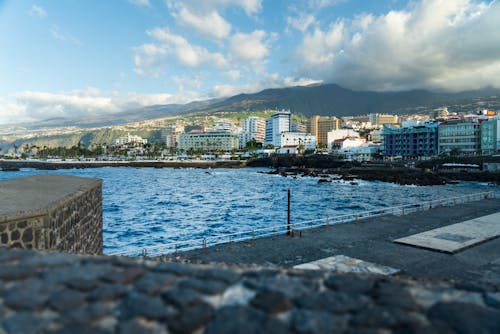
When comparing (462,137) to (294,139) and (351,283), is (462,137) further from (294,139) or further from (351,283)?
(351,283)

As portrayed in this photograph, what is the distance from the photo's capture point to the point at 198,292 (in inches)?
119

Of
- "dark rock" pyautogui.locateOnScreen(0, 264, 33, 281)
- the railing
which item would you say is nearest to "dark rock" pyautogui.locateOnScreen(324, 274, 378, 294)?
"dark rock" pyautogui.locateOnScreen(0, 264, 33, 281)

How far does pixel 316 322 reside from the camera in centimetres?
265

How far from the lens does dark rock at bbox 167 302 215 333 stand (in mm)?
2539

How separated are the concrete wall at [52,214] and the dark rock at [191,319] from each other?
5.99m

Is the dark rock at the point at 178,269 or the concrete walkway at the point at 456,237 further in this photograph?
the concrete walkway at the point at 456,237

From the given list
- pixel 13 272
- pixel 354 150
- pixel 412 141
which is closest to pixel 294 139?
pixel 354 150

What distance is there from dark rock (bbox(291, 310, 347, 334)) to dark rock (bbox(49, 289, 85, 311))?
1753 millimetres

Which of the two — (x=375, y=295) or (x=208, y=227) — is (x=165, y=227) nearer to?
(x=208, y=227)

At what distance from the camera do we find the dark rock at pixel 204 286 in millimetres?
3051

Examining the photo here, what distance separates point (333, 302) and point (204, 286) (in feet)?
3.79

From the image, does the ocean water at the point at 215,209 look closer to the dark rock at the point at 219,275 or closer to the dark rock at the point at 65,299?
the dark rock at the point at 219,275

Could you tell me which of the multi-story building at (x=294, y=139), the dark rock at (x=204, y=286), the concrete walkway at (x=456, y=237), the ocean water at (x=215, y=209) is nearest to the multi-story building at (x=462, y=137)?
the ocean water at (x=215, y=209)

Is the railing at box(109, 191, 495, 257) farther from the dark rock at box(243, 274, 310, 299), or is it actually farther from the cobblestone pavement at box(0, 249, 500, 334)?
the dark rock at box(243, 274, 310, 299)
